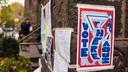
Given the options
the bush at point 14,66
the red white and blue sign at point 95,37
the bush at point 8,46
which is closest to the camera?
the red white and blue sign at point 95,37

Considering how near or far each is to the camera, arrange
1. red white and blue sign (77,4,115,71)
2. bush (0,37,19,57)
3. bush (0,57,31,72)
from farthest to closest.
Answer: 1. bush (0,37,19,57)
2. bush (0,57,31,72)
3. red white and blue sign (77,4,115,71)

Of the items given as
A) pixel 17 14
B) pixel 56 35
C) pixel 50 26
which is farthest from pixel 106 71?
pixel 17 14

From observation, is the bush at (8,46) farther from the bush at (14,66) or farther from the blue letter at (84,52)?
the blue letter at (84,52)

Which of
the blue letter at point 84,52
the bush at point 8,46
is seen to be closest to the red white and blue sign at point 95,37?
the blue letter at point 84,52

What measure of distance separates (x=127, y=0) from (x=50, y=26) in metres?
1.29

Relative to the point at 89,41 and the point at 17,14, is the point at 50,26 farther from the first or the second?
the point at 17,14

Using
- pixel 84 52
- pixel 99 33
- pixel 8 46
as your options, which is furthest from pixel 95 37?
pixel 8 46

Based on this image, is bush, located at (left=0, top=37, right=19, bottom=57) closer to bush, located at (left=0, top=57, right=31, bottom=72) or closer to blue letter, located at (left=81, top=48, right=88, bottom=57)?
bush, located at (left=0, top=57, right=31, bottom=72)

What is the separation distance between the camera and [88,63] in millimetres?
3564

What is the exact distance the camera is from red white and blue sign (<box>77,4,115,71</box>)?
3494 millimetres

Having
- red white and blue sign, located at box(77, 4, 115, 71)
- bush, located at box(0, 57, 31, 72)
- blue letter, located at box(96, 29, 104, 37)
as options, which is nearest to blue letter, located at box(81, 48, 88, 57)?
red white and blue sign, located at box(77, 4, 115, 71)

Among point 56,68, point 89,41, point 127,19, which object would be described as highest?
point 127,19

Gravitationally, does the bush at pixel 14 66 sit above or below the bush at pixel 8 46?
below

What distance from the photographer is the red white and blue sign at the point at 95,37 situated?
3.49m
